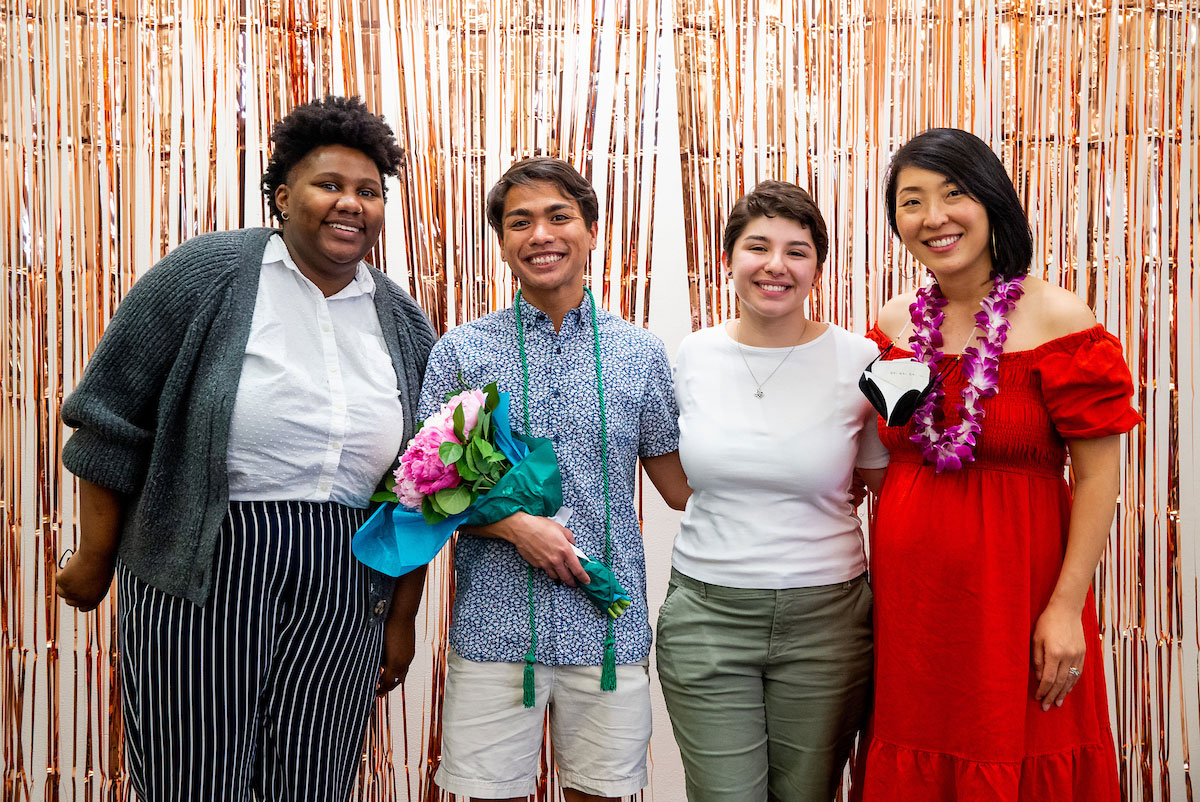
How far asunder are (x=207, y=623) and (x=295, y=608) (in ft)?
0.45

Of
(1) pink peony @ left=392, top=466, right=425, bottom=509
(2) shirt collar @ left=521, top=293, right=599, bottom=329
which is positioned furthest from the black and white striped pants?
(2) shirt collar @ left=521, top=293, right=599, bottom=329

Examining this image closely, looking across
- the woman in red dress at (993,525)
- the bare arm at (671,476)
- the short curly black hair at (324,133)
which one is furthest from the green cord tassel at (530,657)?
the short curly black hair at (324,133)

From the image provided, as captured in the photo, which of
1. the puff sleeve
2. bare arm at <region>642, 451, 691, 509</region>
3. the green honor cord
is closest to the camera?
the puff sleeve

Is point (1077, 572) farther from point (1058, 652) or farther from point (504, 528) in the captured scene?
point (504, 528)

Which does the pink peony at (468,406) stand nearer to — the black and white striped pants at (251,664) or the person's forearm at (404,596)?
the black and white striped pants at (251,664)

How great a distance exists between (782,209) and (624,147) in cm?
79

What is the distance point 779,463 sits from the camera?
1.60 metres

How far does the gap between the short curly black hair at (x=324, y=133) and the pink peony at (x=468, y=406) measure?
46 cm

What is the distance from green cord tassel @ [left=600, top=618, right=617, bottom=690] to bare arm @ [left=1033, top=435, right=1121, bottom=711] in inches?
27.2

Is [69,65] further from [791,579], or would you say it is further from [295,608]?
[791,579]

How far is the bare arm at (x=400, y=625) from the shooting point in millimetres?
1761

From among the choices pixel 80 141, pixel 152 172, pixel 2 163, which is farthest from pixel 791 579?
pixel 2 163

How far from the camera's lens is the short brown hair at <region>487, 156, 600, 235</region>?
1.69m

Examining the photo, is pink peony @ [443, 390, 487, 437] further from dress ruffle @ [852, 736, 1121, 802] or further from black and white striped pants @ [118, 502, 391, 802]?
dress ruffle @ [852, 736, 1121, 802]
